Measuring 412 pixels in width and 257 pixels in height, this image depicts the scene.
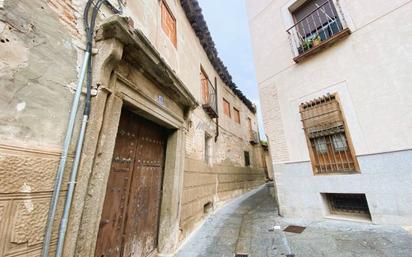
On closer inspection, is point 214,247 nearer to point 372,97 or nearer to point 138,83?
point 138,83

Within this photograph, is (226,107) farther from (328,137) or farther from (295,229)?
(295,229)

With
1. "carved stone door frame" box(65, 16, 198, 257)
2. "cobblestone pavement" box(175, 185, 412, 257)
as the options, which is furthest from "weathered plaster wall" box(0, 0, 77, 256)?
"cobblestone pavement" box(175, 185, 412, 257)

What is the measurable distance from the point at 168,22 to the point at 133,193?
390 centimetres

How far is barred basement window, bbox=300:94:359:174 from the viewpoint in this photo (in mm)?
3859

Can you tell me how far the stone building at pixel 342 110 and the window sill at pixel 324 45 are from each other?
0.07ft

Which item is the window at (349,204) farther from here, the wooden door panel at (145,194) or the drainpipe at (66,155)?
the drainpipe at (66,155)

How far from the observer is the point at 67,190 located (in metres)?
1.48

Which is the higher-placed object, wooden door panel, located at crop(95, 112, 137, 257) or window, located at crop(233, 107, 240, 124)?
window, located at crop(233, 107, 240, 124)

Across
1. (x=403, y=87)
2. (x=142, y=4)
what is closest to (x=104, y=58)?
(x=142, y=4)

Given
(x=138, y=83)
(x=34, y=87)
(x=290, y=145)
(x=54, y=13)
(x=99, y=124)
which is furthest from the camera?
(x=290, y=145)

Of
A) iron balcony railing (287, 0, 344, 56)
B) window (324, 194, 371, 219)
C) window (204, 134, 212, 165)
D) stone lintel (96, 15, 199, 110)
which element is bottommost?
window (324, 194, 371, 219)

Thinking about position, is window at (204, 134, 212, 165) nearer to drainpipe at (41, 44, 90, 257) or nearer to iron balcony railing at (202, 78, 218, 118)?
iron balcony railing at (202, 78, 218, 118)

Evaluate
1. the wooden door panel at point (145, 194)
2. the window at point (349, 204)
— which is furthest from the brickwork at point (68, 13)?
the window at point (349, 204)

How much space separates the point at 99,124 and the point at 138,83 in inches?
36.0
